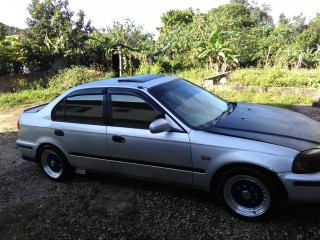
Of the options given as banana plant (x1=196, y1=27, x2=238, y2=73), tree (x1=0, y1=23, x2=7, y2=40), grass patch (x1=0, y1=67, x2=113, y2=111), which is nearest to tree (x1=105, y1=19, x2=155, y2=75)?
grass patch (x1=0, y1=67, x2=113, y2=111)

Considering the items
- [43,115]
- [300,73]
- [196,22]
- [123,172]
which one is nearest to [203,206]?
[123,172]

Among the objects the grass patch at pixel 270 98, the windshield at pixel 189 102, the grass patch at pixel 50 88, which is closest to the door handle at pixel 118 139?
the windshield at pixel 189 102

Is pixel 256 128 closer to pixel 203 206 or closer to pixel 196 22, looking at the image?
pixel 203 206

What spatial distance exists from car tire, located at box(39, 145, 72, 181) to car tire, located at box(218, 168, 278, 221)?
99.9 inches

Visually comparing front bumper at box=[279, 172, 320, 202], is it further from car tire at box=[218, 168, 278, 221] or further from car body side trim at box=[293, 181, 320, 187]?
car tire at box=[218, 168, 278, 221]

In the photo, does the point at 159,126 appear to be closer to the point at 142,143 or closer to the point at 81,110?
the point at 142,143

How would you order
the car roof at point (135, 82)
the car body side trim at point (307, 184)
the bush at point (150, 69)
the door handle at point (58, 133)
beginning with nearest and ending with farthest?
1. the car body side trim at point (307, 184)
2. the car roof at point (135, 82)
3. the door handle at point (58, 133)
4. the bush at point (150, 69)

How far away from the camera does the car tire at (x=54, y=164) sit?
4.79 meters

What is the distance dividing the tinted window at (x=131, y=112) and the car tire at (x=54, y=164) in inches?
49.8

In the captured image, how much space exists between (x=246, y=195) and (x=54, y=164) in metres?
3.10

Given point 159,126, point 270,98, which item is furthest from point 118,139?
point 270,98

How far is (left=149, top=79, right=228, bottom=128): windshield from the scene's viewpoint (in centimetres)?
382

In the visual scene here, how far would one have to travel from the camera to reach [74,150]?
4.52 m

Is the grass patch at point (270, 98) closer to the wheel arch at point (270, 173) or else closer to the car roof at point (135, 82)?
the car roof at point (135, 82)
